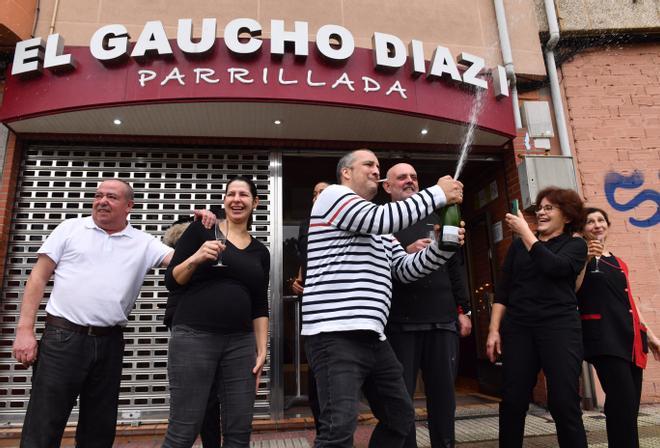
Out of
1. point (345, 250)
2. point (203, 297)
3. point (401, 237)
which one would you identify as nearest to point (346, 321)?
point (345, 250)

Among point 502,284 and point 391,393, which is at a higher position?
point 502,284

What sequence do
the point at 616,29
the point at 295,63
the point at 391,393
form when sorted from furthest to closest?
1. the point at 616,29
2. the point at 295,63
3. the point at 391,393

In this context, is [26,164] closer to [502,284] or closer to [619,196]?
[502,284]

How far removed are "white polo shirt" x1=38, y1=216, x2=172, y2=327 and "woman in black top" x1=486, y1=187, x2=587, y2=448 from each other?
2505 millimetres

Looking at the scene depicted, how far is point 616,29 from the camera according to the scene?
19.5 ft

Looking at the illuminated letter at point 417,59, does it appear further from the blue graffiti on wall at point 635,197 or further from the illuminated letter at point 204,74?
the blue graffiti on wall at point 635,197

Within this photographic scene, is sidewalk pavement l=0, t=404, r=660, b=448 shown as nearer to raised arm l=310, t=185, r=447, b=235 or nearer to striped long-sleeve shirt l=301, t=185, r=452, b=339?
striped long-sleeve shirt l=301, t=185, r=452, b=339

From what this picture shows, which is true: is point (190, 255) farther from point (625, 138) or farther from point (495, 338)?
point (625, 138)

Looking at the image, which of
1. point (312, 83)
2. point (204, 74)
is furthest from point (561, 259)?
point (204, 74)

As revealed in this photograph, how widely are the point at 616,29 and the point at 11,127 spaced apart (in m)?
7.75

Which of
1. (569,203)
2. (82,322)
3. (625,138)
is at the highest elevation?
(625,138)

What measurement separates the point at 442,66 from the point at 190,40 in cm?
278

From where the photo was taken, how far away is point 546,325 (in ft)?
9.17

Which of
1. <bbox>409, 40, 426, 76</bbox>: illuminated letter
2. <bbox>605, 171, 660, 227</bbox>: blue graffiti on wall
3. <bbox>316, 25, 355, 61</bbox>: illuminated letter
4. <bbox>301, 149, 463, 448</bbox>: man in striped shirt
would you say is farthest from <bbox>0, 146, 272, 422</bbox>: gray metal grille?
<bbox>605, 171, 660, 227</bbox>: blue graffiti on wall
